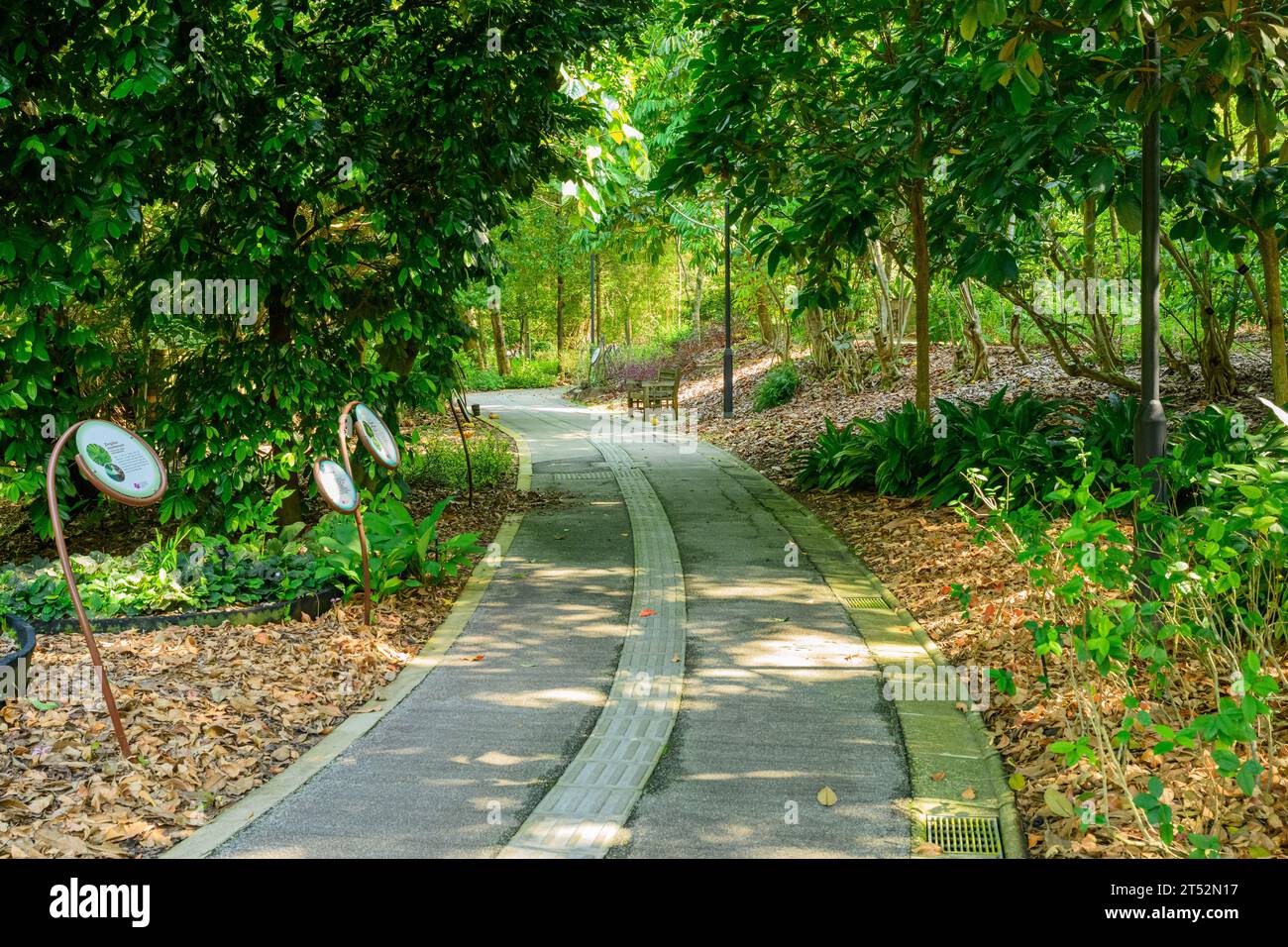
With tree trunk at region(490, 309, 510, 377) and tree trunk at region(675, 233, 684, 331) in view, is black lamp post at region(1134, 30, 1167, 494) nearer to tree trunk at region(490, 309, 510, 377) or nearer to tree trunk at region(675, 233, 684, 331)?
tree trunk at region(490, 309, 510, 377)

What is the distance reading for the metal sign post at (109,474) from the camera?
482cm

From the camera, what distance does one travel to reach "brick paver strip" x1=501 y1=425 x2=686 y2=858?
13.6ft

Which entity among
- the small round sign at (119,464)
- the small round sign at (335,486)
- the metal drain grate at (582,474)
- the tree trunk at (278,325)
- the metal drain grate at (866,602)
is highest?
the tree trunk at (278,325)

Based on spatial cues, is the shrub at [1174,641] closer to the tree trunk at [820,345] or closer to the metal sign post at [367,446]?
the metal sign post at [367,446]

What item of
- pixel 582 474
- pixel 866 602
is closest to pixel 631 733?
pixel 866 602

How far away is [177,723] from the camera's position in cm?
518

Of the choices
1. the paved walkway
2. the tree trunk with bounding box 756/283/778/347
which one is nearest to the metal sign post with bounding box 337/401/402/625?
the paved walkway

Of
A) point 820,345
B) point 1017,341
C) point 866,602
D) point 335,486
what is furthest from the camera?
point 820,345

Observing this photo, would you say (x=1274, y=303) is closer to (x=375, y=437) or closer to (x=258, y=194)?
(x=375, y=437)

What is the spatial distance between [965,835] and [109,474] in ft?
14.5

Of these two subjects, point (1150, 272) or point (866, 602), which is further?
point (866, 602)

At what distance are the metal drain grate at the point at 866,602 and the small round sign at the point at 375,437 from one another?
3.57 meters

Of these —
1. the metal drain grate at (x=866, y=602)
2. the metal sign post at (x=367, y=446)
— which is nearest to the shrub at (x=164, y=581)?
the metal sign post at (x=367, y=446)

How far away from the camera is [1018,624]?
21.4ft
